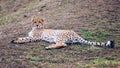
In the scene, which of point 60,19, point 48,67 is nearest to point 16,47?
point 48,67

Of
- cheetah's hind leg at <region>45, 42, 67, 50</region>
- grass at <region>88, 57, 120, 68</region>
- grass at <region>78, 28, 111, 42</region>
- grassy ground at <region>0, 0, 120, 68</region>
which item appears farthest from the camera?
grass at <region>78, 28, 111, 42</region>

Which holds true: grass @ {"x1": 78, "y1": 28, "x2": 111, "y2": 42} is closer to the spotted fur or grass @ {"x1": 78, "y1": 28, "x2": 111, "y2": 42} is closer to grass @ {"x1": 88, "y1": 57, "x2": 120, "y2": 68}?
the spotted fur

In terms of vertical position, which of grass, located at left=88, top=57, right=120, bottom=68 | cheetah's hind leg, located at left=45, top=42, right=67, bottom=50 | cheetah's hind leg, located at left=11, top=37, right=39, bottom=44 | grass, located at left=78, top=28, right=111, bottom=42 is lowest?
grass, located at left=78, top=28, right=111, bottom=42

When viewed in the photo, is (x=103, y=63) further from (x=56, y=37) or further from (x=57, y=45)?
(x=56, y=37)

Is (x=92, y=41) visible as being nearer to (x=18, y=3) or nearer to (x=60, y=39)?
(x=60, y=39)

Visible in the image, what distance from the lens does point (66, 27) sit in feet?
37.3

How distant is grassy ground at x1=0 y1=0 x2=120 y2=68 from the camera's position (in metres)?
7.76

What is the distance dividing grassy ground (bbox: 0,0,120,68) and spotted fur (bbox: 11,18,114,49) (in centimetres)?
16

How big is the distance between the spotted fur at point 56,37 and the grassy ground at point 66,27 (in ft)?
0.54

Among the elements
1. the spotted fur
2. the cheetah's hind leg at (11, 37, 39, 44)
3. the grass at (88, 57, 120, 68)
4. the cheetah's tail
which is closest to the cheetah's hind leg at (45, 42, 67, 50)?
the spotted fur

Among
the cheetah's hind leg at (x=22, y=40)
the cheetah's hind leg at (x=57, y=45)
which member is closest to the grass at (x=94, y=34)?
the cheetah's hind leg at (x=57, y=45)

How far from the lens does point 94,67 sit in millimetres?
7367

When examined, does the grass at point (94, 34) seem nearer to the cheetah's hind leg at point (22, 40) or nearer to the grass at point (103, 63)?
the cheetah's hind leg at point (22, 40)

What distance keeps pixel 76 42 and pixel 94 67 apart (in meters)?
1.91
